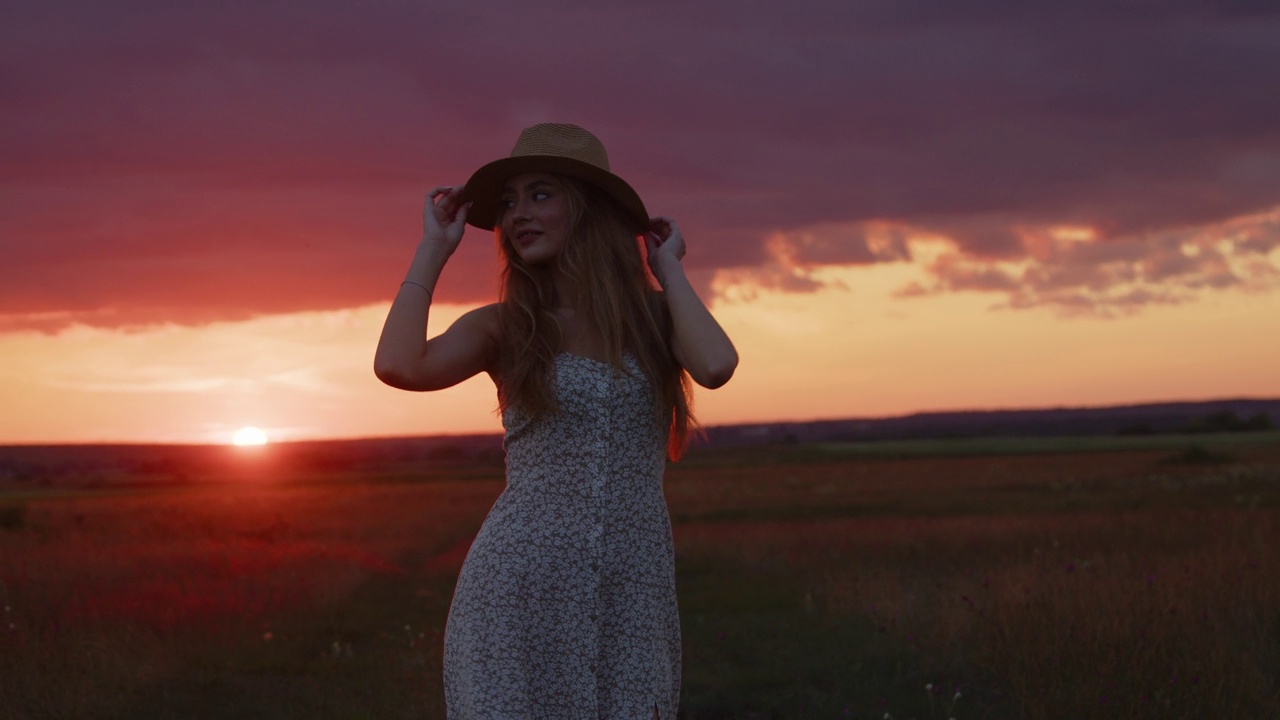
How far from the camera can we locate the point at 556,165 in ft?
11.3

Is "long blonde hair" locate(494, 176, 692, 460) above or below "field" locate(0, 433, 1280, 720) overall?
above

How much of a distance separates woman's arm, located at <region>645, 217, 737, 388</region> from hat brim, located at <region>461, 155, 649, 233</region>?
14 centimetres

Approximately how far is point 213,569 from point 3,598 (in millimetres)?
4171

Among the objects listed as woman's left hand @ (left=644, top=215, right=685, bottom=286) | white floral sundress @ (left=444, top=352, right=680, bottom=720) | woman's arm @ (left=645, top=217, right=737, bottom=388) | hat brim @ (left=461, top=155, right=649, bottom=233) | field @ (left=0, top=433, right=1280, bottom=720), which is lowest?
field @ (left=0, top=433, right=1280, bottom=720)

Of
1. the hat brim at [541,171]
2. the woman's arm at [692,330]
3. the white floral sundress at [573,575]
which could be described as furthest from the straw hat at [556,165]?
the white floral sundress at [573,575]

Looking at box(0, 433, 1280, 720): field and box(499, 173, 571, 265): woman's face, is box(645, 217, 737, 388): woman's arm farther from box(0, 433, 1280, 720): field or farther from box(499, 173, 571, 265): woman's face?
box(0, 433, 1280, 720): field

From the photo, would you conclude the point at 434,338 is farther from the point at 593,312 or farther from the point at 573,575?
the point at 573,575

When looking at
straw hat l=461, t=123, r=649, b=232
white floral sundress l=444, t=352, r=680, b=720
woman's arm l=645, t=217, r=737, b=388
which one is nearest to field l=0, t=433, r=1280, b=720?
white floral sundress l=444, t=352, r=680, b=720

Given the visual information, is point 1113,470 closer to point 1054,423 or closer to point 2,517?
point 2,517

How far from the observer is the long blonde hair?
10.8 ft

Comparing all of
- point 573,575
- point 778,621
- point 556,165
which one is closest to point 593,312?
point 556,165

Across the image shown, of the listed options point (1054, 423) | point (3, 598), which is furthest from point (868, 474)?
point (1054, 423)

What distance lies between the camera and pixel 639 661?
130 inches

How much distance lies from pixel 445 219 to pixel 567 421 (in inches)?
28.2
